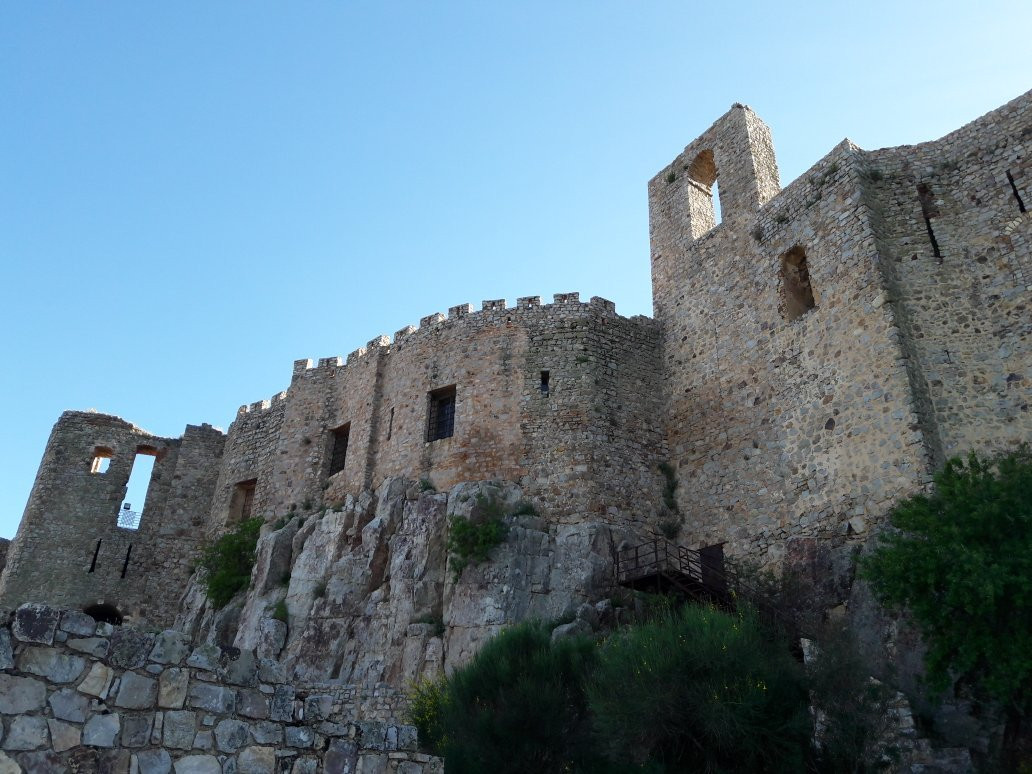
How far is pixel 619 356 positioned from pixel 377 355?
6800 millimetres

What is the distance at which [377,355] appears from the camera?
76.3 ft

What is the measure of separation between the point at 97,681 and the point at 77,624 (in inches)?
18.0

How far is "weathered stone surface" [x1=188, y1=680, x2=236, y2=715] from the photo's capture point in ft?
22.6

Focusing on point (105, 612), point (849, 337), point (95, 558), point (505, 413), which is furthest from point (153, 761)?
point (105, 612)

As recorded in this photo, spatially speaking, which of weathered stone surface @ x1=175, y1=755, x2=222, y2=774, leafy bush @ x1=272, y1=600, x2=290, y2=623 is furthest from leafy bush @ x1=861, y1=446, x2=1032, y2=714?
leafy bush @ x1=272, y1=600, x2=290, y2=623

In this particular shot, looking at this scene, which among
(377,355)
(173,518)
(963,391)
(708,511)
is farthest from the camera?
(173,518)

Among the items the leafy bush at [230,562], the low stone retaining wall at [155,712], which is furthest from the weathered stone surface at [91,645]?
the leafy bush at [230,562]

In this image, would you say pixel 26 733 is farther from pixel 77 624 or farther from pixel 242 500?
pixel 242 500

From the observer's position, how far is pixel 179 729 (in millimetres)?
6750

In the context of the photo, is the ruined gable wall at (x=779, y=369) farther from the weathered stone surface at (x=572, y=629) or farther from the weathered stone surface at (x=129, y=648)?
the weathered stone surface at (x=129, y=648)

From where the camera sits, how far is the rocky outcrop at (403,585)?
16766 mm

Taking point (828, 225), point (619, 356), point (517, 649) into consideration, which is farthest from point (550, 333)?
point (517, 649)

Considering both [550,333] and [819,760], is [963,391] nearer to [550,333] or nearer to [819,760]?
[819,760]

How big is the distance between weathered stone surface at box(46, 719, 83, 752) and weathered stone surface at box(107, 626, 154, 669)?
0.50 meters
